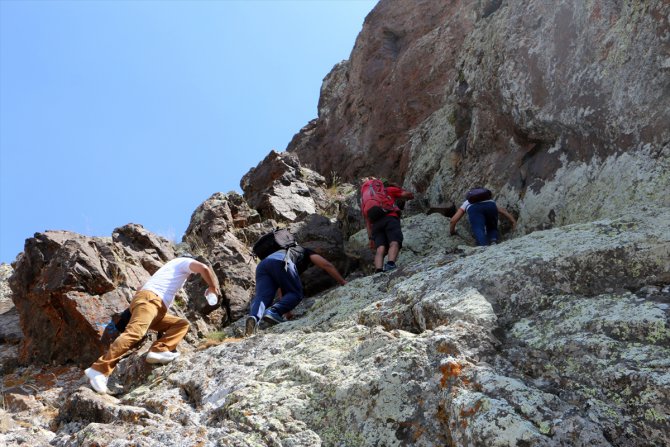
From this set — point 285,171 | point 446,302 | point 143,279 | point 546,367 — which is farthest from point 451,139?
point 546,367

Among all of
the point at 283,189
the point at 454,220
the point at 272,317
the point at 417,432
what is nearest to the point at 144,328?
the point at 272,317

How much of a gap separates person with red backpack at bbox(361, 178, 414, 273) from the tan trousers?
352 centimetres

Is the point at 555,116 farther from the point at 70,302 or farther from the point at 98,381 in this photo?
the point at 70,302

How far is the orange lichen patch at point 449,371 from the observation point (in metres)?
5.32

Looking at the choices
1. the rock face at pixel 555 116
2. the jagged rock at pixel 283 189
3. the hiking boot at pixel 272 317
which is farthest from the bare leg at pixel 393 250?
the jagged rock at pixel 283 189

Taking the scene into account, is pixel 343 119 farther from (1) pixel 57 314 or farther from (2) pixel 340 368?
(2) pixel 340 368

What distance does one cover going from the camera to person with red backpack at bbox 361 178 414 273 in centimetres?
1074

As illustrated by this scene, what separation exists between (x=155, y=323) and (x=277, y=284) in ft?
6.45

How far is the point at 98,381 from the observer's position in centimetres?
758

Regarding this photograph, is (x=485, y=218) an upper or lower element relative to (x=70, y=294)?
upper

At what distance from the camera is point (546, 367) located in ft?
17.3

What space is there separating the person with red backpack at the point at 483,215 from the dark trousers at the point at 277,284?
10.5ft

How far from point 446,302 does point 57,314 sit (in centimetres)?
683

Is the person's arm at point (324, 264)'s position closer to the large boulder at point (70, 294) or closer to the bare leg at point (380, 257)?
the bare leg at point (380, 257)
